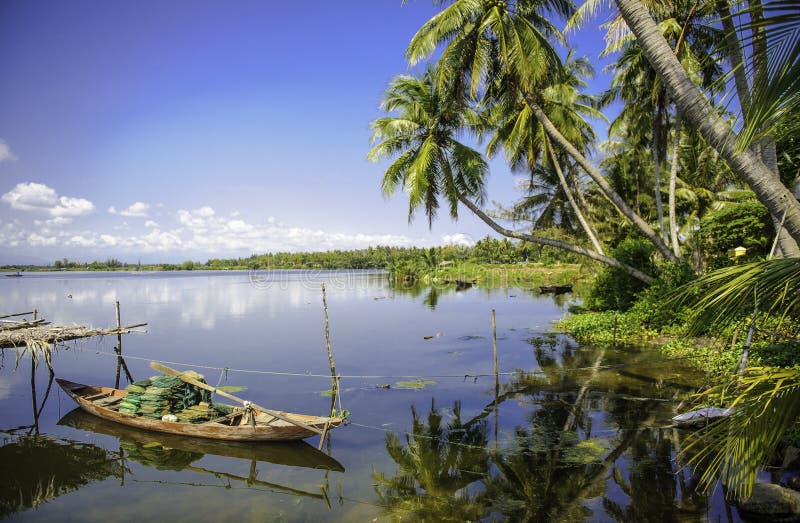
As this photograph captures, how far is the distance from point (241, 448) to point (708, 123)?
9281 mm

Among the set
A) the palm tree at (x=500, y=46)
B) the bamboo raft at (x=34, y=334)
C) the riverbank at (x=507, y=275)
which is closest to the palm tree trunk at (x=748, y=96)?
the palm tree at (x=500, y=46)

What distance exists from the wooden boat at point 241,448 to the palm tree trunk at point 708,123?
753 centimetres

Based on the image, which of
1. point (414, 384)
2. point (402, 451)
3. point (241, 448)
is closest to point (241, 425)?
point (241, 448)

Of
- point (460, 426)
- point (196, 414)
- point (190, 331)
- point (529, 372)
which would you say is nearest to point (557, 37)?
point (529, 372)

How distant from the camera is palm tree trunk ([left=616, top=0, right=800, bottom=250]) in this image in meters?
3.49

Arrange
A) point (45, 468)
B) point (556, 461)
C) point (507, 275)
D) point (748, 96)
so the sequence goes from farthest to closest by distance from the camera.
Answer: point (507, 275) → point (45, 468) → point (556, 461) → point (748, 96)

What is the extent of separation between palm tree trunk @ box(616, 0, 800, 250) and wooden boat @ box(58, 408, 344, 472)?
7.53 meters

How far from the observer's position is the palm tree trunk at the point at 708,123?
137 inches

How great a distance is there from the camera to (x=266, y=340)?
875 inches

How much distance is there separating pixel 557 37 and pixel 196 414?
14.5 m

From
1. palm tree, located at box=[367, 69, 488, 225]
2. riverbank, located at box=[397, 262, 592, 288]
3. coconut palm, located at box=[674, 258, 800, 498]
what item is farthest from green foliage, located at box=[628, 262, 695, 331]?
riverbank, located at box=[397, 262, 592, 288]

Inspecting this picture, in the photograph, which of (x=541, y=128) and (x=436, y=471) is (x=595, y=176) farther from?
(x=436, y=471)

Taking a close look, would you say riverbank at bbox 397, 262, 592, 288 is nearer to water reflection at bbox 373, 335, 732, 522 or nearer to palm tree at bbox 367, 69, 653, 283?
palm tree at bbox 367, 69, 653, 283

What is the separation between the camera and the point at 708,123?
4.10 metres
